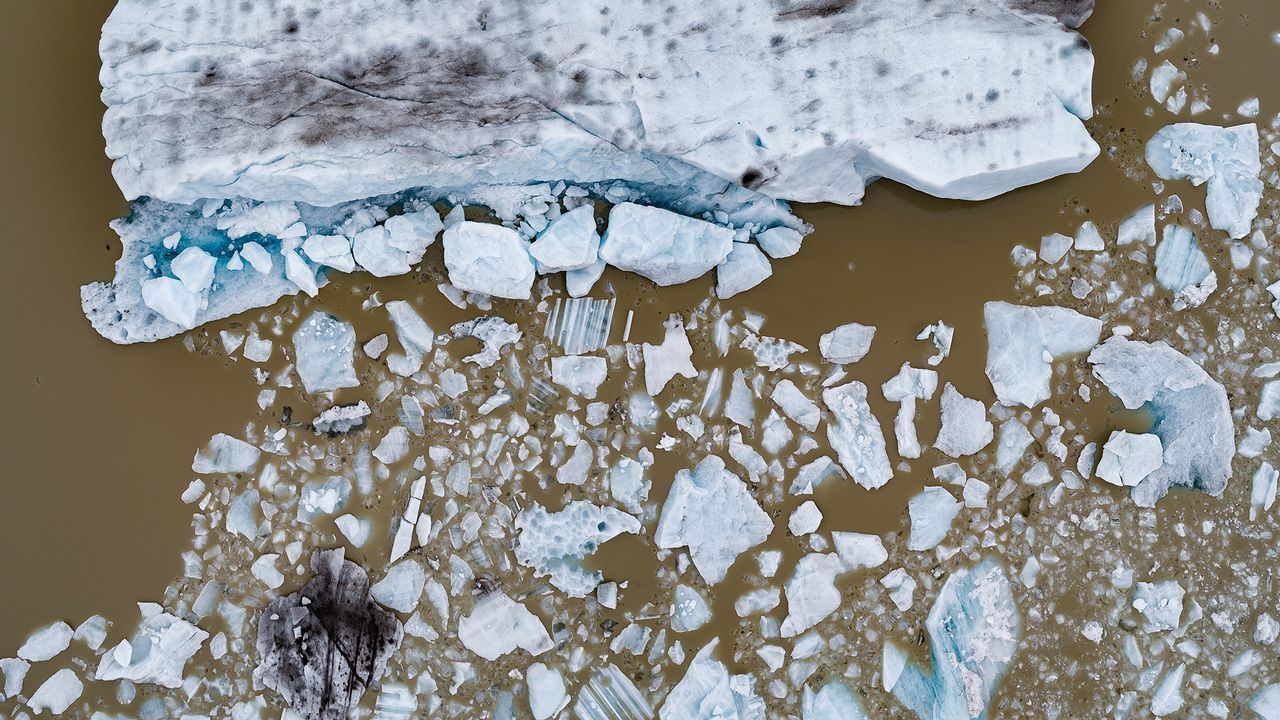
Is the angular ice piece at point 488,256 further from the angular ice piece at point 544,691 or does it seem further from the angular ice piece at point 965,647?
the angular ice piece at point 965,647

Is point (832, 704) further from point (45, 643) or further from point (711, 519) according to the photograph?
point (45, 643)

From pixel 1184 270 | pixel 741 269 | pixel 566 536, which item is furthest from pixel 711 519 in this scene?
pixel 1184 270

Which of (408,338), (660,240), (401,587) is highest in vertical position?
(660,240)

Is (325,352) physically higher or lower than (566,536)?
higher

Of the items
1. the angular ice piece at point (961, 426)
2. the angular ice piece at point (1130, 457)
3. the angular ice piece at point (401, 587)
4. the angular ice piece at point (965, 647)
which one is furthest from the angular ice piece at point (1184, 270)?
the angular ice piece at point (401, 587)

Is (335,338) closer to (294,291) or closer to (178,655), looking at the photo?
(294,291)

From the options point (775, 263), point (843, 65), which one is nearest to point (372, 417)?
point (775, 263)

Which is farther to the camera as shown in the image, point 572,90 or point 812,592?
point 812,592

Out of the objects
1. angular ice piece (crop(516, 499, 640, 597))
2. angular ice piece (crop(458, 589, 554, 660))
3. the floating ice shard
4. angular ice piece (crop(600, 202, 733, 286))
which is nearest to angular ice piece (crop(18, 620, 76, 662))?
the floating ice shard
